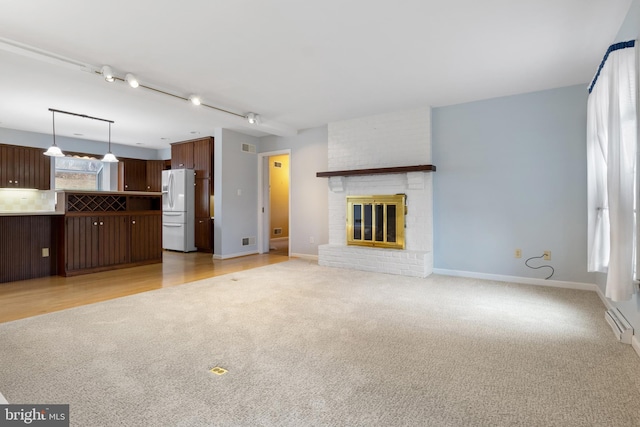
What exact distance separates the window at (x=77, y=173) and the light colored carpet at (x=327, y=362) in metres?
5.63

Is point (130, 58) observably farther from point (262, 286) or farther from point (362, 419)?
point (362, 419)

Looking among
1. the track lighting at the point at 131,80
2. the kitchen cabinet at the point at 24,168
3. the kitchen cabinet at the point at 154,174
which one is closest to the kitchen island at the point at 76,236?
the track lighting at the point at 131,80

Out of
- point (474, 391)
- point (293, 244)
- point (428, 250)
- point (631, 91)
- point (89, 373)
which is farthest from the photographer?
point (293, 244)

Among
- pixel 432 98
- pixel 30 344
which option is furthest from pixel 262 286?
pixel 432 98

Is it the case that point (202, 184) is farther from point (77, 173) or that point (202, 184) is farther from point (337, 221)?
point (77, 173)

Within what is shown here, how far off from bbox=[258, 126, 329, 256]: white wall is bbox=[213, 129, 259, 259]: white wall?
2.58 ft

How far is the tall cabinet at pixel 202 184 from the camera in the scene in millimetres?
6836

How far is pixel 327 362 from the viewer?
2.09 m

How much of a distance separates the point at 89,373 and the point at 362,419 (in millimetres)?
1570

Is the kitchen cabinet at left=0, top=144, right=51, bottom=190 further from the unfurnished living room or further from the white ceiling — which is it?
the white ceiling

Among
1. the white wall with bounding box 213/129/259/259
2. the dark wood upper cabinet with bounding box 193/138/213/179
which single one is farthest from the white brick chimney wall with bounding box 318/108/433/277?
the dark wood upper cabinet with bounding box 193/138/213/179

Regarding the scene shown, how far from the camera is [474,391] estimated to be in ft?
5.78

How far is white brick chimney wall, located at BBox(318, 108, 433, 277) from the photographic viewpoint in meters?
4.81

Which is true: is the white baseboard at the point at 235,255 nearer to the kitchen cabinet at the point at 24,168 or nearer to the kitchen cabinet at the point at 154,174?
the kitchen cabinet at the point at 154,174
